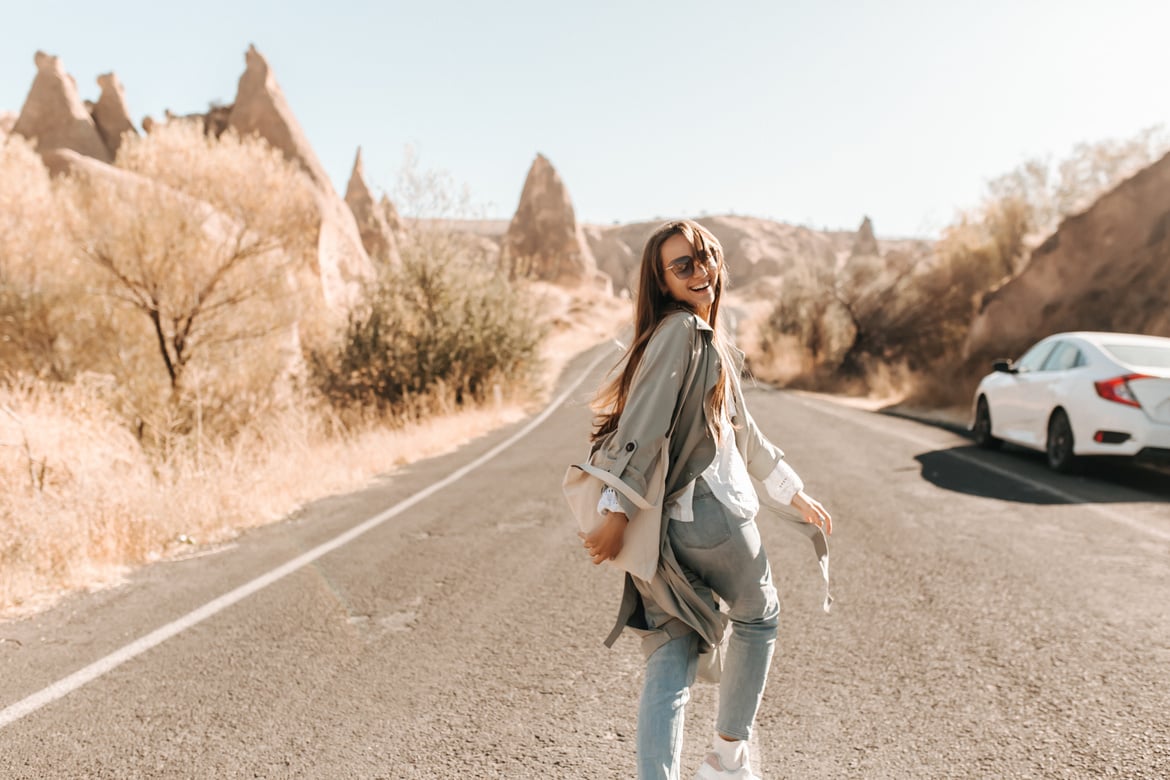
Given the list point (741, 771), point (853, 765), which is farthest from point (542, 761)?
point (853, 765)

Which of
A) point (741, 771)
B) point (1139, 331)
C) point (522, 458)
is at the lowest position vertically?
point (522, 458)

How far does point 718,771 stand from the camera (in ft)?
7.95

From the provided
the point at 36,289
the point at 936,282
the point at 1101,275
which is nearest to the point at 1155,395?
the point at 1101,275

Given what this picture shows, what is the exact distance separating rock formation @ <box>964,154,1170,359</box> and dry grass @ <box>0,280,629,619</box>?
13.7 meters

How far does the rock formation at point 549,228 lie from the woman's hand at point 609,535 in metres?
77.2

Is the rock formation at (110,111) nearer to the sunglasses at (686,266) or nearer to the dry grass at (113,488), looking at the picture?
the dry grass at (113,488)

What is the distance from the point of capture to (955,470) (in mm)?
9469

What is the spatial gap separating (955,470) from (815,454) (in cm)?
185

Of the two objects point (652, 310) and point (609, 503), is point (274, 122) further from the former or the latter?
point (609, 503)

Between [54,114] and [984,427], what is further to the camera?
[54,114]

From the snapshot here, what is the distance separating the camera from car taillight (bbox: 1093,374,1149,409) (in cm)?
804

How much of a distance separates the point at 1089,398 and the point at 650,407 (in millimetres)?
8003

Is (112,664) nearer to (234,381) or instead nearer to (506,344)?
(234,381)

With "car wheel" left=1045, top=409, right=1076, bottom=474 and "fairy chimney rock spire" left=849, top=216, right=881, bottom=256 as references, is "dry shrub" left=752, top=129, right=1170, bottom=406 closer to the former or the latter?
"car wheel" left=1045, top=409, right=1076, bottom=474
